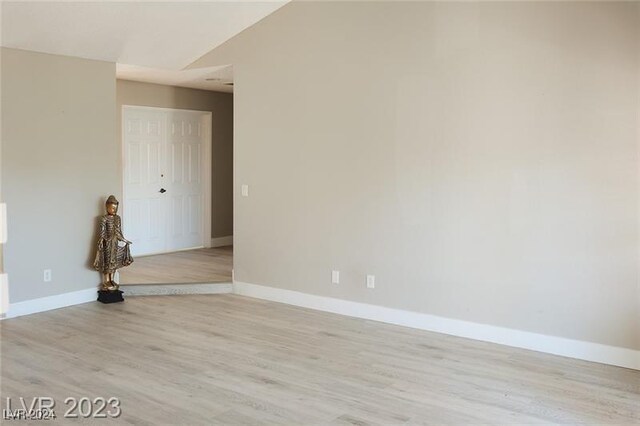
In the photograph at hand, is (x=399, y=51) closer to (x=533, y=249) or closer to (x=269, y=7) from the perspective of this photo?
(x=269, y=7)

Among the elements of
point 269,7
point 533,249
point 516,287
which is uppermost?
point 269,7

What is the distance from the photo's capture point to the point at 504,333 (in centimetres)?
500

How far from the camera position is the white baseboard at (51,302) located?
224 inches

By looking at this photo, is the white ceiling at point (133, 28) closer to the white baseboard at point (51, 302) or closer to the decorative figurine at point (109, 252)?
the decorative figurine at point (109, 252)

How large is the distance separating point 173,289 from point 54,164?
1733 millimetres

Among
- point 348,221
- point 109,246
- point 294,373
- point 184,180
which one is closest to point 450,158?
point 348,221

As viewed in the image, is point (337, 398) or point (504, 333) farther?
point (504, 333)

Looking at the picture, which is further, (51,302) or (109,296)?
(109,296)

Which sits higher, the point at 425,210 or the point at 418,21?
the point at 418,21

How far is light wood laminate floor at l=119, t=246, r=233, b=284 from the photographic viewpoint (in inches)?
274

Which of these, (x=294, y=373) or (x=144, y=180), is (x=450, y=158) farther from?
(x=144, y=180)

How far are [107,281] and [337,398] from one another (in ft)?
11.1

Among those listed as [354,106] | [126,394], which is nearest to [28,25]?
[354,106]

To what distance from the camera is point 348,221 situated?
584cm
